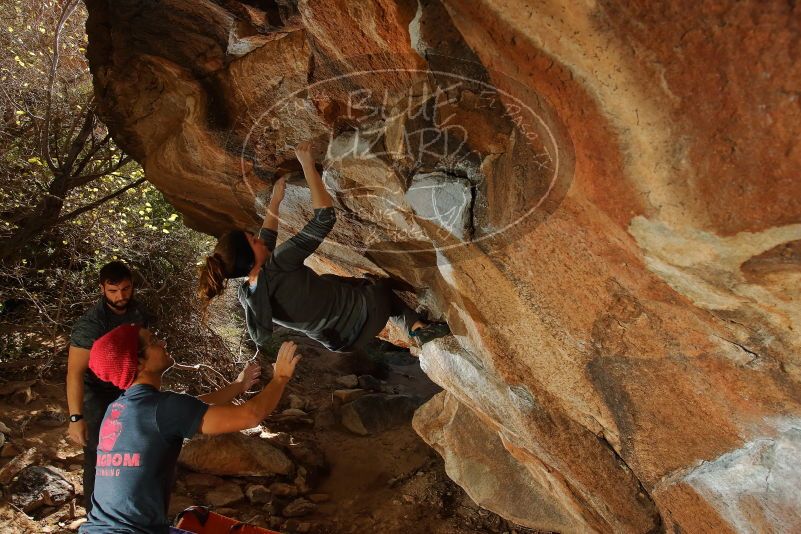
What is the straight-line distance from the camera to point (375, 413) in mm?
6914

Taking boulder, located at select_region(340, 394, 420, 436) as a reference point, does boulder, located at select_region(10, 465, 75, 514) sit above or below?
above

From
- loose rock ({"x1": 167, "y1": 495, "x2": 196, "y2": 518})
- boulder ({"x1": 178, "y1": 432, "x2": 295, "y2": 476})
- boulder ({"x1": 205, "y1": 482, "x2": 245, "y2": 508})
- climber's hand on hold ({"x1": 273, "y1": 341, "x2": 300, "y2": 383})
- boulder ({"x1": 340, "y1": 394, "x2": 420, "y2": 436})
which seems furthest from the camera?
boulder ({"x1": 340, "y1": 394, "x2": 420, "y2": 436})

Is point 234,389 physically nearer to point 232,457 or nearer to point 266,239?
point 266,239

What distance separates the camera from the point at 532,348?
9.33 feet

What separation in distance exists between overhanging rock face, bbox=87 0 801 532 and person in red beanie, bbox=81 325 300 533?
143 centimetres

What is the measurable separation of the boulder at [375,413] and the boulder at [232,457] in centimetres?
139

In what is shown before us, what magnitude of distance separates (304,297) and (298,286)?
9 centimetres

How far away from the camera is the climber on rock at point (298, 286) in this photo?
106 inches

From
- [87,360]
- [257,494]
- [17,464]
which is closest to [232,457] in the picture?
[257,494]

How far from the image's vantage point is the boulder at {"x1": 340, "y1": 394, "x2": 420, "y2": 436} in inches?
267

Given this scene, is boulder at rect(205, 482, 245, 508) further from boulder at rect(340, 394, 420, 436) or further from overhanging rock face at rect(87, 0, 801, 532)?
overhanging rock face at rect(87, 0, 801, 532)

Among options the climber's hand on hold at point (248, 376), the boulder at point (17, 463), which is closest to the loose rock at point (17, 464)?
the boulder at point (17, 463)

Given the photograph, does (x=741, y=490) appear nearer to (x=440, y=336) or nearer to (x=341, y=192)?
(x=440, y=336)

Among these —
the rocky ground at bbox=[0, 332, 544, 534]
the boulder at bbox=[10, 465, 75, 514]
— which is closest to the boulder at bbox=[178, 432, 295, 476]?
the rocky ground at bbox=[0, 332, 544, 534]
